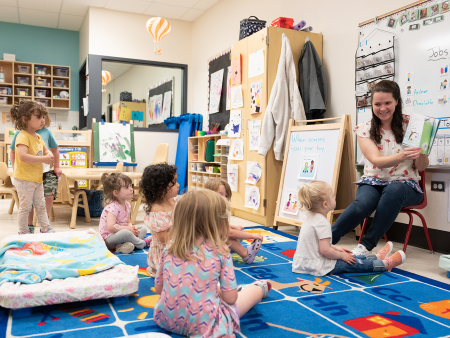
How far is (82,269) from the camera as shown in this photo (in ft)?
6.02

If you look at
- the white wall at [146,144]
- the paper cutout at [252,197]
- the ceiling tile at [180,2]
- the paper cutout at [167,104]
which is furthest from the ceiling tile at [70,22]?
the paper cutout at [252,197]

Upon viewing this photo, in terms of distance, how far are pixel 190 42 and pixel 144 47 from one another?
838 mm

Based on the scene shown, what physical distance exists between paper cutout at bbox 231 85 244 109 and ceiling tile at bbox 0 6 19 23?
4.36 m

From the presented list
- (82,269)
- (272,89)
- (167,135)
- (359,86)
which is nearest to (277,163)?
(272,89)

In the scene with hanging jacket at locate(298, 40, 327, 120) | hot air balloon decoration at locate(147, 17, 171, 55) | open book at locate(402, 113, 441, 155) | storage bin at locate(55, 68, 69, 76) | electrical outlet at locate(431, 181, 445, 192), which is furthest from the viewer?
storage bin at locate(55, 68, 69, 76)

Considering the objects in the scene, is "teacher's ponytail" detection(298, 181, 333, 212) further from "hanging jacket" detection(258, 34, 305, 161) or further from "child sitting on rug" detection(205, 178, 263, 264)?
"hanging jacket" detection(258, 34, 305, 161)

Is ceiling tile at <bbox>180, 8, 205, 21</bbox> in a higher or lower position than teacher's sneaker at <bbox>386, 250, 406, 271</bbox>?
higher

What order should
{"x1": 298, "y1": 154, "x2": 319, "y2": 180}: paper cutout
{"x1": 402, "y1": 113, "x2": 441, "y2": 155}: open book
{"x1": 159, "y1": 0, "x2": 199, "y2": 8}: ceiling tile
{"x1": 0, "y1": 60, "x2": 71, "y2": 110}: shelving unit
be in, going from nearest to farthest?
1. {"x1": 402, "y1": 113, "x2": 441, "y2": 155}: open book
2. {"x1": 298, "y1": 154, "x2": 319, "y2": 180}: paper cutout
3. {"x1": 159, "y1": 0, "x2": 199, "y2": 8}: ceiling tile
4. {"x1": 0, "y1": 60, "x2": 71, "y2": 110}: shelving unit

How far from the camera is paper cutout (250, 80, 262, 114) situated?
12.1ft

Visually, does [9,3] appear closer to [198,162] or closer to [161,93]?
[161,93]

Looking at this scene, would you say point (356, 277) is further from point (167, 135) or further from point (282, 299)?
point (167, 135)

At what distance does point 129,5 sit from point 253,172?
371 centimetres

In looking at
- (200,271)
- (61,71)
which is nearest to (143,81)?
(61,71)

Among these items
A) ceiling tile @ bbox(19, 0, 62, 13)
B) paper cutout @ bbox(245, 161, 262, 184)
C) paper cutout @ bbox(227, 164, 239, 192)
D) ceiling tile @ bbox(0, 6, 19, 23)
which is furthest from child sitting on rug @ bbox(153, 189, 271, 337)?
ceiling tile @ bbox(0, 6, 19, 23)
